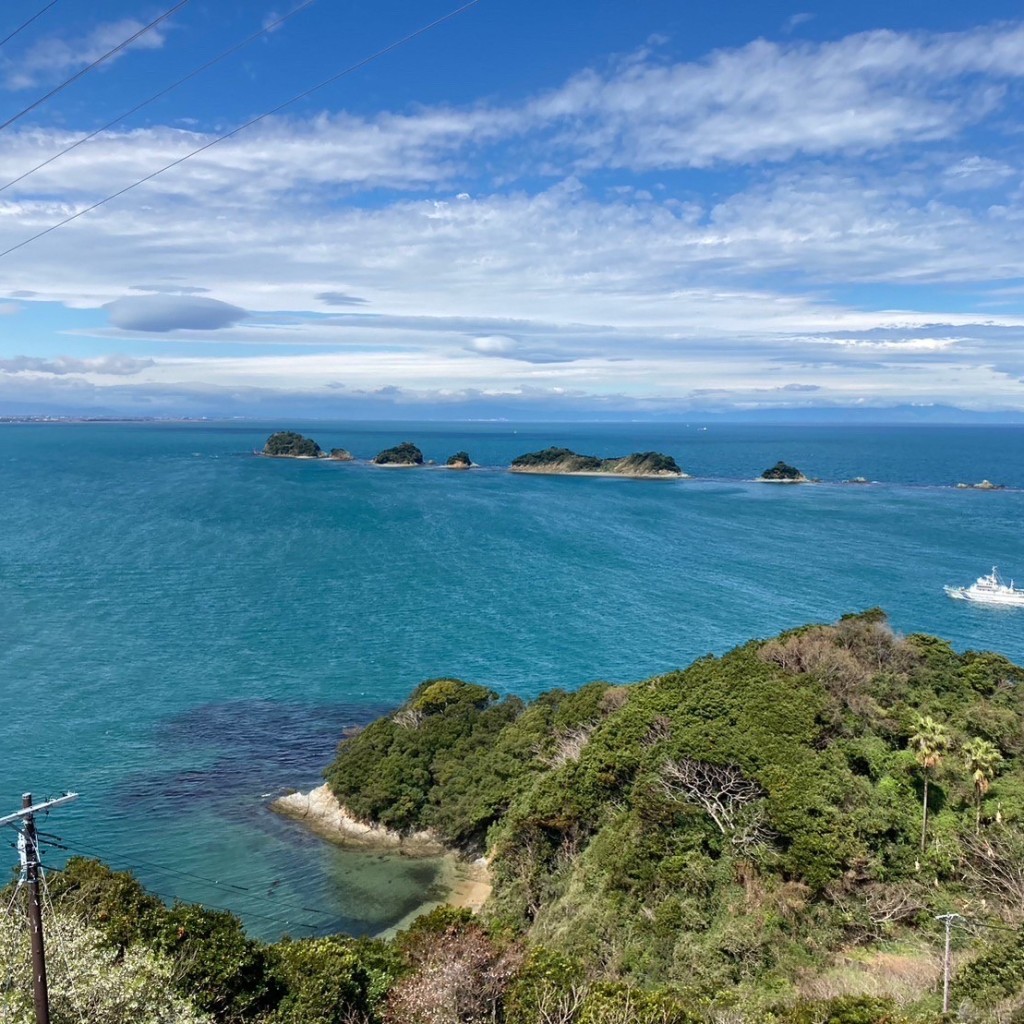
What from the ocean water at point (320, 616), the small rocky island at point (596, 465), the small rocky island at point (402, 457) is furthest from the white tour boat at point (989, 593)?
the small rocky island at point (402, 457)

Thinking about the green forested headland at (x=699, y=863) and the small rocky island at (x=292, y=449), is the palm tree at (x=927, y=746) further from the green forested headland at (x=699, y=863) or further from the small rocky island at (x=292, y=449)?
the small rocky island at (x=292, y=449)

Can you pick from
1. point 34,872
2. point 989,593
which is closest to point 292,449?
point 989,593

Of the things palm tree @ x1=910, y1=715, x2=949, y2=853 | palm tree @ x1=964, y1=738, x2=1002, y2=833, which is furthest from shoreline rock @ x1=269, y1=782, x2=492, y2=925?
palm tree @ x1=964, y1=738, x2=1002, y2=833

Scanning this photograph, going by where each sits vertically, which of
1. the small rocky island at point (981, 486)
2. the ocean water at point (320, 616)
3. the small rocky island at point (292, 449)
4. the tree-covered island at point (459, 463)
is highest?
the small rocky island at point (292, 449)

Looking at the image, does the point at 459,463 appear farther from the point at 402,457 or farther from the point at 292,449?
the point at 292,449

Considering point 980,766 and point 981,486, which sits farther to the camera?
point 981,486

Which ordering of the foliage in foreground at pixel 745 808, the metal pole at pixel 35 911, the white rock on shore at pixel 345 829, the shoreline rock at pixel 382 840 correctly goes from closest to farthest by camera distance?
1. the metal pole at pixel 35 911
2. the foliage in foreground at pixel 745 808
3. the shoreline rock at pixel 382 840
4. the white rock on shore at pixel 345 829
